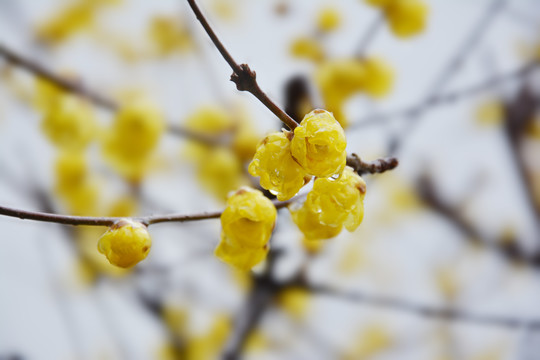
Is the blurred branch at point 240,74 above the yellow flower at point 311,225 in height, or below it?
above

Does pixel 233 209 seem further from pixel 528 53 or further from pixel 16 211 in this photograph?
pixel 528 53

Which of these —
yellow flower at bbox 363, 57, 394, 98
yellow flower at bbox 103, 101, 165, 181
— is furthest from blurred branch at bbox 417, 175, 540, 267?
yellow flower at bbox 103, 101, 165, 181

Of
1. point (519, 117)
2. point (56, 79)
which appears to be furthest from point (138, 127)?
point (519, 117)

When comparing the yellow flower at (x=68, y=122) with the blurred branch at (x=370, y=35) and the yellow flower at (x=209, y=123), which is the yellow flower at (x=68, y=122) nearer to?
the yellow flower at (x=209, y=123)

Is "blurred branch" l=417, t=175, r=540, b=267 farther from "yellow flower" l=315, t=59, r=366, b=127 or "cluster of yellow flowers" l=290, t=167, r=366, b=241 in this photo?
"cluster of yellow flowers" l=290, t=167, r=366, b=241

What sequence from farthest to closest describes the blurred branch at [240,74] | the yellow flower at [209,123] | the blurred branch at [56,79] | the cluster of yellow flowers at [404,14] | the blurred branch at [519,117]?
the blurred branch at [519,117]
the yellow flower at [209,123]
the cluster of yellow flowers at [404,14]
the blurred branch at [56,79]
the blurred branch at [240,74]

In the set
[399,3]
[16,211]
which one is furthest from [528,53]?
[16,211]

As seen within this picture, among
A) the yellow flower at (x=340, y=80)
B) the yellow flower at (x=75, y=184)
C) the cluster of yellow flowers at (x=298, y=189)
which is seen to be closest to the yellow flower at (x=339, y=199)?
the cluster of yellow flowers at (x=298, y=189)

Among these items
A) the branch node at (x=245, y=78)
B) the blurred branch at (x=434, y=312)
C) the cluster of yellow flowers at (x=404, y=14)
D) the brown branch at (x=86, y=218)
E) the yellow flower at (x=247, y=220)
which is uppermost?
the cluster of yellow flowers at (x=404, y=14)
